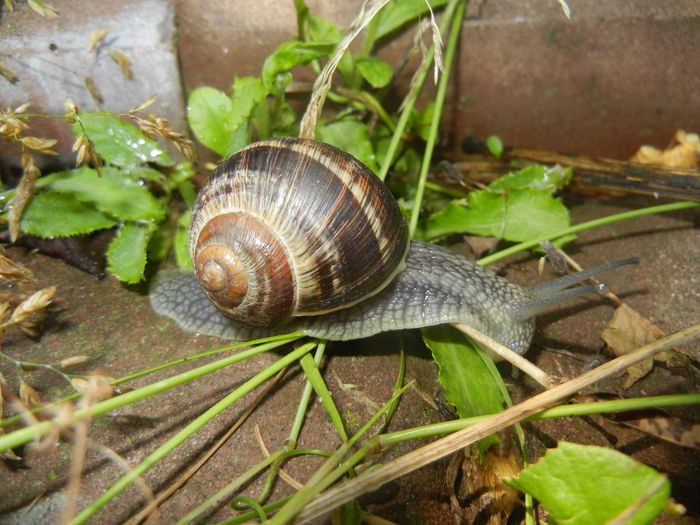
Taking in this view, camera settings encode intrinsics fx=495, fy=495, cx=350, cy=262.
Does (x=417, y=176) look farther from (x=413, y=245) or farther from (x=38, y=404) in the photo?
(x=38, y=404)

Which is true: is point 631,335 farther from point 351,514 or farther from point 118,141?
point 118,141

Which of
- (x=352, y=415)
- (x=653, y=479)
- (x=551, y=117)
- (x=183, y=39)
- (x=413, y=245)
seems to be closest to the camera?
(x=653, y=479)

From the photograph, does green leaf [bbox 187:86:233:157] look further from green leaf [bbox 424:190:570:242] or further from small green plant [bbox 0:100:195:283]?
green leaf [bbox 424:190:570:242]

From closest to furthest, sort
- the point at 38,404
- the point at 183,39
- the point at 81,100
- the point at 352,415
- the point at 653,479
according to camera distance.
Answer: the point at 653,479
the point at 38,404
the point at 352,415
the point at 81,100
the point at 183,39

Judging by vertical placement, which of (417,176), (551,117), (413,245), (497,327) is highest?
(551,117)

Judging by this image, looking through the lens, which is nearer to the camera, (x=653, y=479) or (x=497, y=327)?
(x=653, y=479)

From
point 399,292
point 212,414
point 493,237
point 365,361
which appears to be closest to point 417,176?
point 493,237

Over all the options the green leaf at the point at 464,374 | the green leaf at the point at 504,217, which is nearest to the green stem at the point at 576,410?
the green leaf at the point at 464,374

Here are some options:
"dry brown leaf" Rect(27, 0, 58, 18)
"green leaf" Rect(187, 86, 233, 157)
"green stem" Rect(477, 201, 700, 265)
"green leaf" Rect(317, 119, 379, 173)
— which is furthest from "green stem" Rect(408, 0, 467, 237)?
"dry brown leaf" Rect(27, 0, 58, 18)
